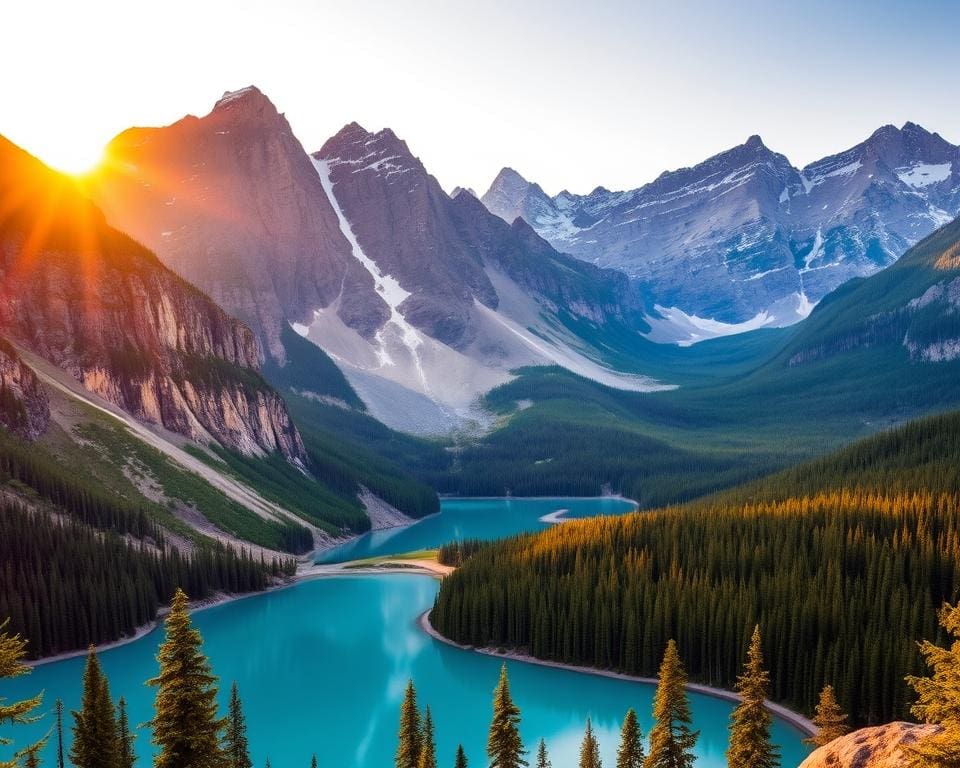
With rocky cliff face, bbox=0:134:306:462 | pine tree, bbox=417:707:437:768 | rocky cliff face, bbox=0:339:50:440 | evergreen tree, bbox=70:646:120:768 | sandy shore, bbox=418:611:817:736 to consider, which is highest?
rocky cliff face, bbox=0:134:306:462

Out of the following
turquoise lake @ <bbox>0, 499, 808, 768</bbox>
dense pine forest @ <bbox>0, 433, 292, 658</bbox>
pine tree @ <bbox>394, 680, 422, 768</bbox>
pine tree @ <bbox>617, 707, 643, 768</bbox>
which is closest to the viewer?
pine tree @ <bbox>394, 680, 422, 768</bbox>

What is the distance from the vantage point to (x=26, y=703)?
17578mm

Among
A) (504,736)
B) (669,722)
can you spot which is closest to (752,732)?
(669,722)

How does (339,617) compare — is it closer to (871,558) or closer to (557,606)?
(557,606)

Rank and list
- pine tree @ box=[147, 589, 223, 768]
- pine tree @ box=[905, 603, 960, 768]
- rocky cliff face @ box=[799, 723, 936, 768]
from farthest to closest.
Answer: pine tree @ box=[147, 589, 223, 768] → rocky cliff face @ box=[799, 723, 936, 768] → pine tree @ box=[905, 603, 960, 768]

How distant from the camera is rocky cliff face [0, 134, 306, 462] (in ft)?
443

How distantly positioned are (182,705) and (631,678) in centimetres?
5246

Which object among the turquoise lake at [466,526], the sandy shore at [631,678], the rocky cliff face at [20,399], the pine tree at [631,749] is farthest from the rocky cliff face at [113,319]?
the pine tree at [631,749]

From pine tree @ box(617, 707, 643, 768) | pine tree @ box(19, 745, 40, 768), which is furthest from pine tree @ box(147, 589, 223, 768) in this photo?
pine tree @ box(617, 707, 643, 768)

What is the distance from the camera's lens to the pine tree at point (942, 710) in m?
17.2

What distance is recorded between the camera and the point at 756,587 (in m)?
73.7

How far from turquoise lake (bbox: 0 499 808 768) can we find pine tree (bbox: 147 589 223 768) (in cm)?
3214

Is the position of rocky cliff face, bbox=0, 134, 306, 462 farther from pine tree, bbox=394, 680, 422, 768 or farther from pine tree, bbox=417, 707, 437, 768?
pine tree, bbox=394, 680, 422, 768

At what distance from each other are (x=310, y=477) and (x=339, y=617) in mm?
76702
